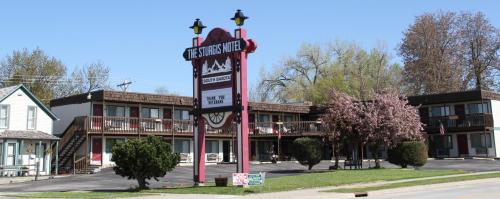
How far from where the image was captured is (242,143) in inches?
990

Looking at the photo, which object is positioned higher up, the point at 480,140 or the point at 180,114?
the point at 180,114

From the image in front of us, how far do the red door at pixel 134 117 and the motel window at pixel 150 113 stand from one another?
2.00 feet

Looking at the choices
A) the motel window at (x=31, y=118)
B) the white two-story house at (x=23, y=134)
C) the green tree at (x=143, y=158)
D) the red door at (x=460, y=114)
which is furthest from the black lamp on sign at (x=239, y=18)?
the red door at (x=460, y=114)

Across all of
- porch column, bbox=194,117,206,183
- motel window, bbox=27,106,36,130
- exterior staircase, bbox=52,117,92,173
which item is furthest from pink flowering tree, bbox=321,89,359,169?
motel window, bbox=27,106,36,130

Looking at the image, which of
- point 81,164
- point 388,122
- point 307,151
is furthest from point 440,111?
point 81,164

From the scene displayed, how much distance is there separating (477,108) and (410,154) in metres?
19.2

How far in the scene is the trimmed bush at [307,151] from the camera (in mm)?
38281

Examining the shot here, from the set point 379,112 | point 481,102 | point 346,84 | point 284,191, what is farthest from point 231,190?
point 346,84

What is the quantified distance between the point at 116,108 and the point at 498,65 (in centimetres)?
4439

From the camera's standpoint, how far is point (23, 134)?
4069cm

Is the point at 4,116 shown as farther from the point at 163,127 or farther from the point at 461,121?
the point at 461,121

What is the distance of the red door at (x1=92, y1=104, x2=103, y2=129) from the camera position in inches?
1744

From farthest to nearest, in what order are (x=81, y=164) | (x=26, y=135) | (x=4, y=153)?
(x=81, y=164) < (x=26, y=135) < (x=4, y=153)

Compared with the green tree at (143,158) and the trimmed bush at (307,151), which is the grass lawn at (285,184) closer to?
the green tree at (143,158)
